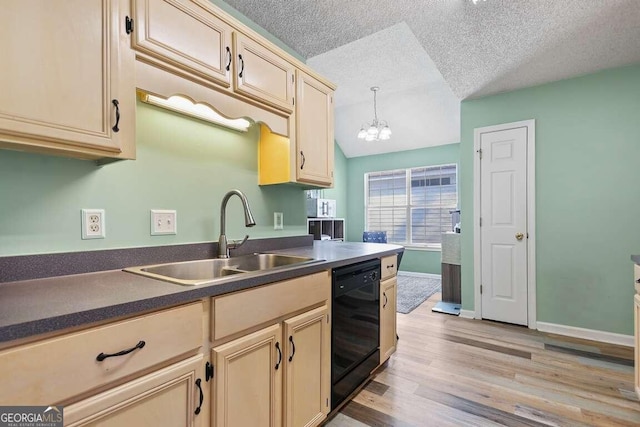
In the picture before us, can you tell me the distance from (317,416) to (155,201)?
1363 mm

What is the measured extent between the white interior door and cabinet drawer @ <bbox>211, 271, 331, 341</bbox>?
2427mm

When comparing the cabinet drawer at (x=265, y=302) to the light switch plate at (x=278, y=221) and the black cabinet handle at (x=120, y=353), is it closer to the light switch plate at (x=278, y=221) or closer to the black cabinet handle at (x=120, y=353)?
the black cabinet handle at (x=120, y=353)

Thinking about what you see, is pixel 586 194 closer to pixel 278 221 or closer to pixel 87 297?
pixel 278 221

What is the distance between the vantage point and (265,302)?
1232mm

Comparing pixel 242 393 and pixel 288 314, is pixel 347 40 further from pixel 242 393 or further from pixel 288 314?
pixel 242 393

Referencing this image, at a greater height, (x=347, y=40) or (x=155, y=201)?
(x=347, y=40)

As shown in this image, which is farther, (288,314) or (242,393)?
(288,314)

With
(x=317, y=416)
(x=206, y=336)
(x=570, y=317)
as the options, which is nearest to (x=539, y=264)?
(x=570, y=317)

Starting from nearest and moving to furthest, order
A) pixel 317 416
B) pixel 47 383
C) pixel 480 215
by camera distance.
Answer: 1. pixel 47 383
2. pixel 317 416
3. pixel 480 215

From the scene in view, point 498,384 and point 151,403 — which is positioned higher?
point 151,403

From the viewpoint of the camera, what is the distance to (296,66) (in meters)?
1.92

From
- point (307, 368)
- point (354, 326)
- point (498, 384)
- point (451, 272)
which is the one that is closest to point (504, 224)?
point (451, 272)

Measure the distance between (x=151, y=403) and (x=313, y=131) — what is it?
5.55ft

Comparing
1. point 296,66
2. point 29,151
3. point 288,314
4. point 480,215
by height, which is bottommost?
point 288,314
